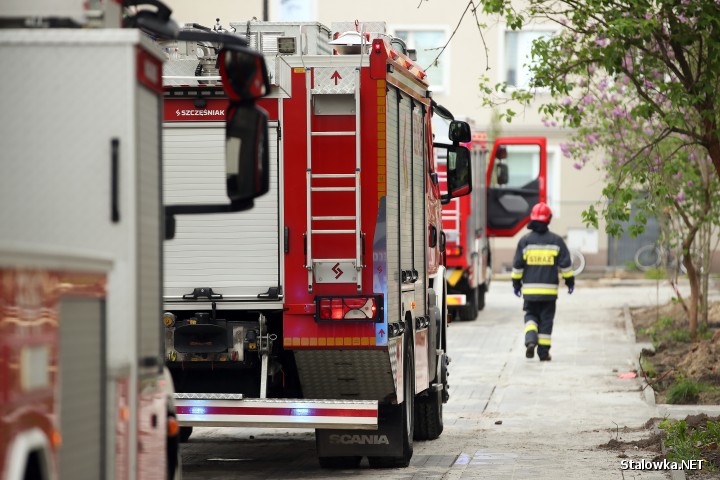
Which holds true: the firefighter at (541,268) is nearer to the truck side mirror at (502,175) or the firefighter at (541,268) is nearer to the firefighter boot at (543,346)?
the firefighter boot at (543,346)

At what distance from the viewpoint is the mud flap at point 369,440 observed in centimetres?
1091

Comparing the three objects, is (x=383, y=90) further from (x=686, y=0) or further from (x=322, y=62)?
(x=686, y=0)

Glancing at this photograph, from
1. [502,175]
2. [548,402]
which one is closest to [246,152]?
[548,402]

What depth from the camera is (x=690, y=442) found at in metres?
11.3

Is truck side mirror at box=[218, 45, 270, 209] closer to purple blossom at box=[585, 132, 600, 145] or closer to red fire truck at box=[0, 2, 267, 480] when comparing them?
red fire truck at box=[0, 2, 267, 480]

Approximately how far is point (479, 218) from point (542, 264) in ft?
26.9

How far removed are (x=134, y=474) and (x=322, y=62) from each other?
548 centimetres

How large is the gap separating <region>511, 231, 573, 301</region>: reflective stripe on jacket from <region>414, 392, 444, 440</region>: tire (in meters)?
6.67

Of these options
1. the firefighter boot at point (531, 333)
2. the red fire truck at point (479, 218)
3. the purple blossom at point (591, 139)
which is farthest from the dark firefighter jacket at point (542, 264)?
the red fire truck at point (479, 218)

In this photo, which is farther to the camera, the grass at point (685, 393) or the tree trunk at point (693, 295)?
the tree trunk at point (693, 295)

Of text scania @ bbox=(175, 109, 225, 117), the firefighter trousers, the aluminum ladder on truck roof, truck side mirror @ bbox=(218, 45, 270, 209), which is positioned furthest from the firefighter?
truck side mirror @ bbox=(218, 45, 270, 209)

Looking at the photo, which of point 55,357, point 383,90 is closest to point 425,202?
point 383,90

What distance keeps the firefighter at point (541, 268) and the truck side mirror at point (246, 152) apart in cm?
1381

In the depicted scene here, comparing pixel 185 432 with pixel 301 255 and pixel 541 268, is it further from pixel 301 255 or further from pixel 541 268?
pixel 541 268
